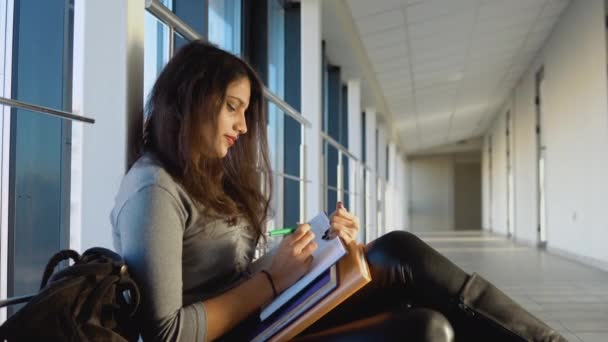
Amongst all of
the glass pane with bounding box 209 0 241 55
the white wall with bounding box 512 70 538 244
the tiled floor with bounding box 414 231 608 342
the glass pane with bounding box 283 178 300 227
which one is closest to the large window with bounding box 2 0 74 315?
the glass pane with bounding box 209 0 241 55

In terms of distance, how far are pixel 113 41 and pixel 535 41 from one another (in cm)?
515

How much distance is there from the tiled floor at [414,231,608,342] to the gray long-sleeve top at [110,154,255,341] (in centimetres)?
119

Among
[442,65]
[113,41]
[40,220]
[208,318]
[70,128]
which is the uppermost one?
[442,65]

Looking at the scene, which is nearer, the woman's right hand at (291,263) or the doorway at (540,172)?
the woman's right hand at (291,263)

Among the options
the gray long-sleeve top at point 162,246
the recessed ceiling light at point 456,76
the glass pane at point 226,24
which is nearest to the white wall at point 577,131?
the recessed ceiling light at point 456,76

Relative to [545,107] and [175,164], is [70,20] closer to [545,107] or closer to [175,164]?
[175,164]

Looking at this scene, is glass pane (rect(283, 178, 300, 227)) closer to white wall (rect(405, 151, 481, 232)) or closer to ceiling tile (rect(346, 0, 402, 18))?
ceiling tile (rect(346, 0, 402, 18))

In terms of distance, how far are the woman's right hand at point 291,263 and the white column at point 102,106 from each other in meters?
0.30

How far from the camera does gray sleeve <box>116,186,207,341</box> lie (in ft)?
2.13

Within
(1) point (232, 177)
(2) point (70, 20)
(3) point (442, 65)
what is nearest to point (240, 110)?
(1) point (232, 177)

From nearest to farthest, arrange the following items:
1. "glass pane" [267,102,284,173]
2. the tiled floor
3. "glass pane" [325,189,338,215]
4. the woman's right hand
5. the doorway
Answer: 1. the woman's right hand
2. the tiled floor
3. "glass pane" [267,102,284,173]
4. "glass pane" [325,189,338,215]
5. the doorway

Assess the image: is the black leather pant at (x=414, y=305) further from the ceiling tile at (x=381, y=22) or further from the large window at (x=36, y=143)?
the ceiling tile at (x=381, y=22)

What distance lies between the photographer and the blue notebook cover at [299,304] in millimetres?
720

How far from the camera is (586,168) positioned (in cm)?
405
